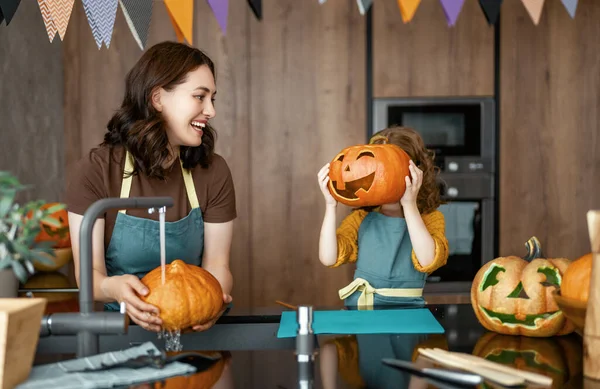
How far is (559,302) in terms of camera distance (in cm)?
99

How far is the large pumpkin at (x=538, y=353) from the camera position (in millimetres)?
988

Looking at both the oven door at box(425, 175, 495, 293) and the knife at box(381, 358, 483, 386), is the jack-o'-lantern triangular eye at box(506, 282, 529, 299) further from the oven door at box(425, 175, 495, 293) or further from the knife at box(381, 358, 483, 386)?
the oven door at box(425, 175, 495, 293)

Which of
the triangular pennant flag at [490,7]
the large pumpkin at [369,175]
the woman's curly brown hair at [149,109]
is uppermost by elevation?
the triangular pennant flag at [490,7]

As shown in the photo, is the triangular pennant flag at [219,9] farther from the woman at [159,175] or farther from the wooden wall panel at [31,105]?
the wooden wall panel at [31,105]

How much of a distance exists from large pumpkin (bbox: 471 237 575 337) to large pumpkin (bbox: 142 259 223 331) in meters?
0.48

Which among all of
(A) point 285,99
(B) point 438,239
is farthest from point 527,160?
(B) point 438,239

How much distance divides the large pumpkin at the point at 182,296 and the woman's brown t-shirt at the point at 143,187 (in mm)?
509

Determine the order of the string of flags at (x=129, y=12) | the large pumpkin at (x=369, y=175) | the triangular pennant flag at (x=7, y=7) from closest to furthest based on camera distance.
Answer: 1. the large pumpkin at (x=369, y=175)
2. the triangular pennant flag at (x=7, y=7)
3. the string of flags at (x=129, y=12)

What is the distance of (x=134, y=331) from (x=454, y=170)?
7.63 feet

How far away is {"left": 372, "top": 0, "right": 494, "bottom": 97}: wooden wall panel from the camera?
10.9ft

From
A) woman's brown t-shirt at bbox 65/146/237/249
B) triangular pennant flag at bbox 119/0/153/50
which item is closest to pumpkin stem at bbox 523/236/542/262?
woman's brown t-shirt at bbox 65/146/237/249

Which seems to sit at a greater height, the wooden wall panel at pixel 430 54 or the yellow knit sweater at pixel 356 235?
the wooden wall panel at pixel 430 54

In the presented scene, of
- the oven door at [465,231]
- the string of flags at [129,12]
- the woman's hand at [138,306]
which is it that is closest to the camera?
the woman's hand at [138,306]

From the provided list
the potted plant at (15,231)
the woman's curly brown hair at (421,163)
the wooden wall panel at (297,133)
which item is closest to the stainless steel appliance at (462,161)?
the wooden wall panel at (297,133)
